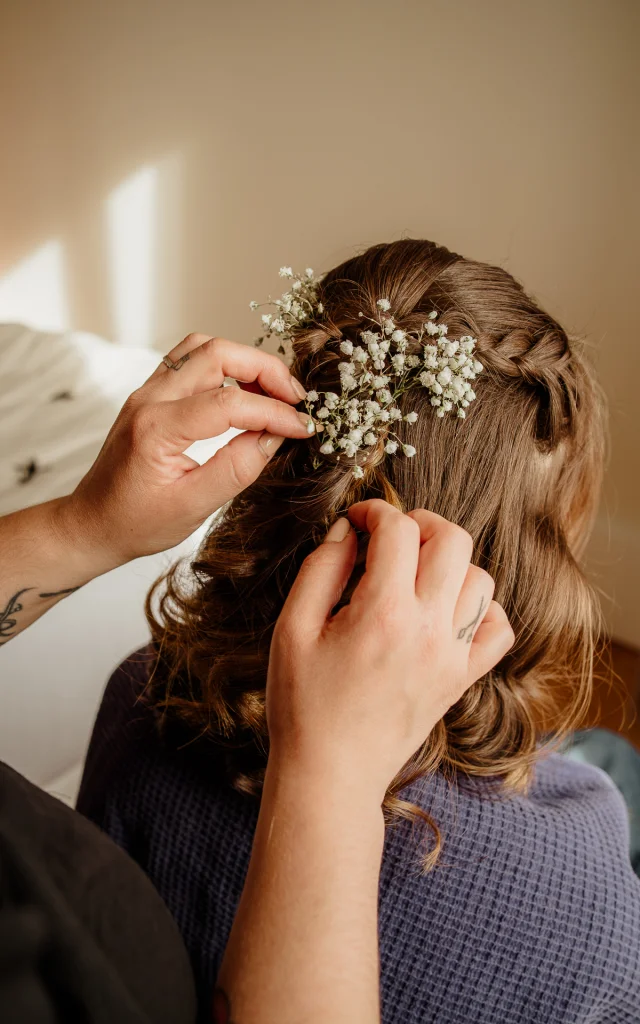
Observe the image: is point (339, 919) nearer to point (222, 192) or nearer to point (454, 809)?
point (454, 809)

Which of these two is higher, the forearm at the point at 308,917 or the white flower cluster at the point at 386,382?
the white flower cluster at the point at 386,382

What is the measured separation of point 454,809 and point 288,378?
478 mm

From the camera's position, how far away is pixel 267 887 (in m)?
Answer: 0.45

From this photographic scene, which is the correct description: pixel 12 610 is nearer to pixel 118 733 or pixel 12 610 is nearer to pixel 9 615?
pixel 9 615

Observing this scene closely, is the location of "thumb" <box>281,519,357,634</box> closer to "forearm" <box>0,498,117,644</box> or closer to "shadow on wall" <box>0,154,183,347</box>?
"forearm" <box>0,498,117,644</box>

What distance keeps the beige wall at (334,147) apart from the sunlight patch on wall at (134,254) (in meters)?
0.03

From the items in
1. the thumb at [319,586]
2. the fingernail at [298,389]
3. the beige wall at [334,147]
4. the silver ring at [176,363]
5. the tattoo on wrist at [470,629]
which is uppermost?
the beige wall at [334,147]

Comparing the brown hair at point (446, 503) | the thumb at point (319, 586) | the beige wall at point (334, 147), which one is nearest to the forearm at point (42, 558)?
the brown hair at point (446, 503)

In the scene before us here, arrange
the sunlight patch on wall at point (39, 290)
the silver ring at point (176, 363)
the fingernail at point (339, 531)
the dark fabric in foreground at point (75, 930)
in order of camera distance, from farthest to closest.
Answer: the sunlight patch on wall at point (39, 290), the silver ring at point (176, 363), the fingernail at point (339, 531), the dark fabric in foreground at point (75, 930)

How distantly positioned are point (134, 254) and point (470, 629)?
3.05 metres

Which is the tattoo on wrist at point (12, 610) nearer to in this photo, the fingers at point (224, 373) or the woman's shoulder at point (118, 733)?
the woman's shoulder at point (118, 733)

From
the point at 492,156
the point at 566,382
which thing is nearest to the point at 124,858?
the point at 566,382

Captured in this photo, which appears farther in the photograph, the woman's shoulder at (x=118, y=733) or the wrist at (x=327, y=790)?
the woman's shoulder at (x=118, y=733)

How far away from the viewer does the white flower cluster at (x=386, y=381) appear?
66 cm
